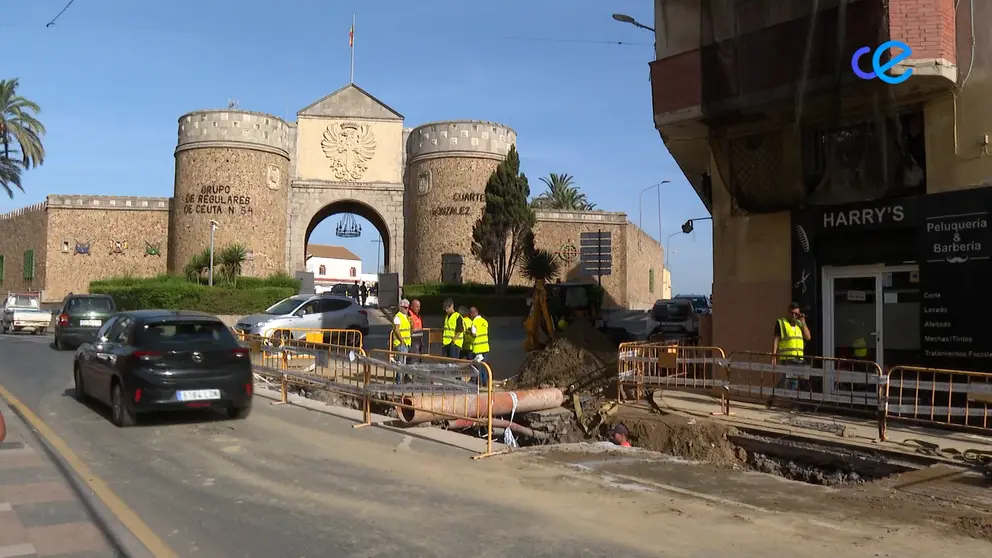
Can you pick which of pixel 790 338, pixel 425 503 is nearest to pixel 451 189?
pixel 790 338

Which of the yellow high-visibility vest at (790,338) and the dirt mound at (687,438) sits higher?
the yellow high-visibility vest at (790,338)

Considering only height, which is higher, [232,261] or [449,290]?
[232,261]

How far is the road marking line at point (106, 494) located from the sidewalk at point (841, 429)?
742cm

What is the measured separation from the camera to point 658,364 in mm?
12609

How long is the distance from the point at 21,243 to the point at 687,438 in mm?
48166

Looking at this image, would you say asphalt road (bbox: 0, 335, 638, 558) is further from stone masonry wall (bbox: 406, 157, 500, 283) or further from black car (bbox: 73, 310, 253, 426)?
stone masonry wall (bbox: 406, 157, 500, 283)

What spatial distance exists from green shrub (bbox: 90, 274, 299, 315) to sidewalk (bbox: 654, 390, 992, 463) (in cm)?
2608

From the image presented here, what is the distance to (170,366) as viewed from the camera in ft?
32.2

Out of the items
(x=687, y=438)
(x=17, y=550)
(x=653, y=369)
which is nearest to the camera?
(x=17, y=550)

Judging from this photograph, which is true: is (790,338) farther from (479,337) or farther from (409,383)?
(409,383)

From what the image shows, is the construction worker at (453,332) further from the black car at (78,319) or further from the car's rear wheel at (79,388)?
the black car at (78,319)

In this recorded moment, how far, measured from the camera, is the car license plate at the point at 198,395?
9797mm

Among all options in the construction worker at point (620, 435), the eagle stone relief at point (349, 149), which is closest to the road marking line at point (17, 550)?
the construction worker at point (620, 435)

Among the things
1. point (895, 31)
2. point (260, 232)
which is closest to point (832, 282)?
point (895, 31)
